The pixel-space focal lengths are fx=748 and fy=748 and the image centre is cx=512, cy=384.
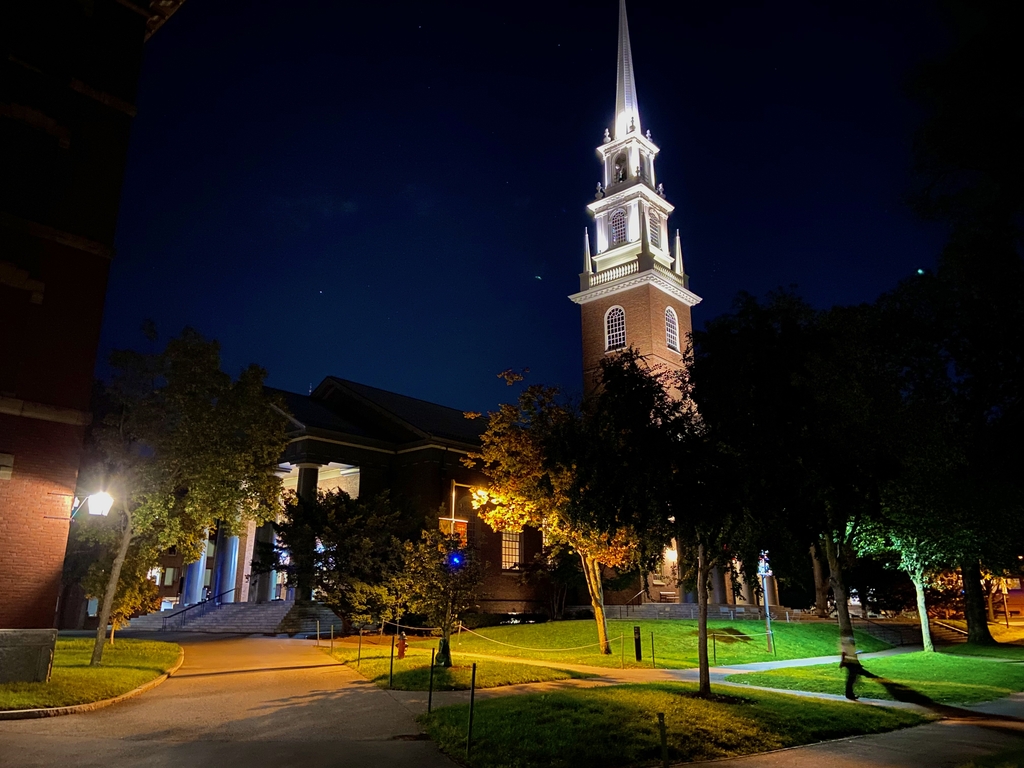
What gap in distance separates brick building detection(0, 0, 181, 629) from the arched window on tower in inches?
1663

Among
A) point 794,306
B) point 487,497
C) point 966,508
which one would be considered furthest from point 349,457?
point 966,508

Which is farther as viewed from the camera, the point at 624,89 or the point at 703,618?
the point at 624,89

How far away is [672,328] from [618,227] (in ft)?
32.4

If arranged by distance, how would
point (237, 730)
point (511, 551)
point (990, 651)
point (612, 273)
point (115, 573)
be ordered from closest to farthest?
1. point (237, 730)
2. point (115, 573)
3. point (990, 651)
4. point (511, 551)
5. point (612, 273)

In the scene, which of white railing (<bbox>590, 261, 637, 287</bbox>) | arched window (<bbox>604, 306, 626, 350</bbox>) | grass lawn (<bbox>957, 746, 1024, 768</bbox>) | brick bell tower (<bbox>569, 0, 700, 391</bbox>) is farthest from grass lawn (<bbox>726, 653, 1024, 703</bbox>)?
white railing (<bbox>590, 261, 637, 287</bbox>)

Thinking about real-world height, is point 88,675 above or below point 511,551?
below

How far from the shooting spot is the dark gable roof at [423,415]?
4279 cm

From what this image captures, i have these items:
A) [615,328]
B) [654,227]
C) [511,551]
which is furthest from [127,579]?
[654,227]

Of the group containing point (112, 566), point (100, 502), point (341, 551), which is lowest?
point (112, 566)

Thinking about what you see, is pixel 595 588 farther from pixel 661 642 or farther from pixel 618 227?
pixel 618 227

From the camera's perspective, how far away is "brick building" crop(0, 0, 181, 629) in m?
15.6

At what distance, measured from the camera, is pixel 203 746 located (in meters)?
10.6

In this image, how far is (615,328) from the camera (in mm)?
52406

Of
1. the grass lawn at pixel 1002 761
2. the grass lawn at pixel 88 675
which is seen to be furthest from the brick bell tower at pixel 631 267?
the grass lawn at pixel 1002 761
